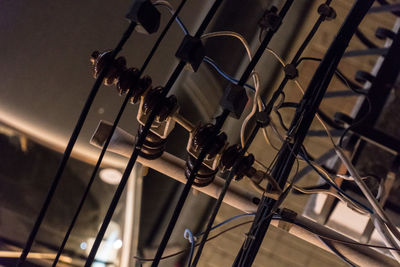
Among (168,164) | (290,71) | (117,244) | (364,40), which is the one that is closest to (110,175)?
(117,244)

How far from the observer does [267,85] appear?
1.17 metres

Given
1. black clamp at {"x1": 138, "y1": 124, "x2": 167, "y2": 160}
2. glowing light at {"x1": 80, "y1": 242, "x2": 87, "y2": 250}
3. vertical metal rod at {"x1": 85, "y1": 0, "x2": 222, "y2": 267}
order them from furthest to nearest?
glowing light at {"x1": 80, "y1": 242, "x2": 87, "y2": 250} < black clamp at {"x1": 138, "y1": 124, "x2": 167, "y2": 160} < vertical metal rod at {"x1": 85, "y1": 0, "x2": 222, "y2": 267}

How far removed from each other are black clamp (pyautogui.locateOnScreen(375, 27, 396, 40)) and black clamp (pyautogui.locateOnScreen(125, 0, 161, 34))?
96 centimetres

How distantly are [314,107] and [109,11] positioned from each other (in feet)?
2.50

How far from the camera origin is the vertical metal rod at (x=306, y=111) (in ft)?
1.66

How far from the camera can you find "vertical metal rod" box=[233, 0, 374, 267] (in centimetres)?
51

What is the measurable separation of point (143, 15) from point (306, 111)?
262 millimetres

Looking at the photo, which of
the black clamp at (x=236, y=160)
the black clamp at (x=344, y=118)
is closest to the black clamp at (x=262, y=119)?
the black clamp at (x=236, y=160)

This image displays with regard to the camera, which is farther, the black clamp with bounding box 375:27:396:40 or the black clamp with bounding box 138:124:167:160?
the black clamp with bounding box 375:27:396:40

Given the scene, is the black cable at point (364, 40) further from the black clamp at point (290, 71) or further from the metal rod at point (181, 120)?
the metal rod at point (181, 120)

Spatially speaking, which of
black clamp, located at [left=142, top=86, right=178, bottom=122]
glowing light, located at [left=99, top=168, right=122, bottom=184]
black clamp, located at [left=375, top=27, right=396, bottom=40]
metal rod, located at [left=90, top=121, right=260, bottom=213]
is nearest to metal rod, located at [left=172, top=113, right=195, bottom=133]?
black clamp, located at [left=142, top=86, right=178, bottom=122]

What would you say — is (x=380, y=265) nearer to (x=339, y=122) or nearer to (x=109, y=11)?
(x=339, y=122)

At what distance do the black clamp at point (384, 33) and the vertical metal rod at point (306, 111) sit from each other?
67cm

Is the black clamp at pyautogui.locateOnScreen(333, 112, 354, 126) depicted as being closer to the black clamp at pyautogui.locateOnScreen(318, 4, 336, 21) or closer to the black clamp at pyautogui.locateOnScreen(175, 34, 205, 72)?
the black clamp at pyautogui.locateOnScreen(318, 4, 336, 21)
